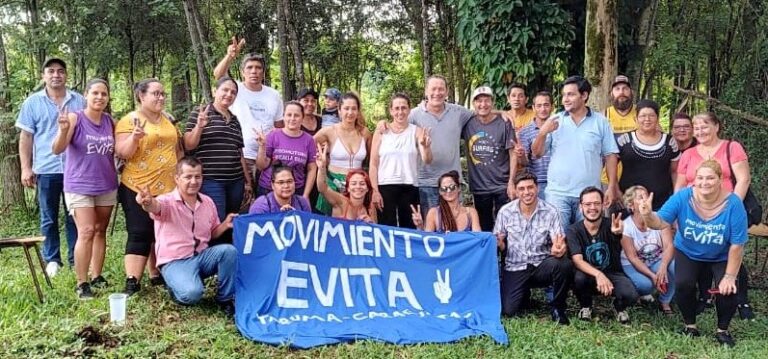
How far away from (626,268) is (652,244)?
31 cm

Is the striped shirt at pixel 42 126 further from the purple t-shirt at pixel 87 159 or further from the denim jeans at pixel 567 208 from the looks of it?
the denim jeans at pixel 567 208

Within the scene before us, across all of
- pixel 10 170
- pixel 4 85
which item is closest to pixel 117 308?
pixel 4 85

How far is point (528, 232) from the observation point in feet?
16.3

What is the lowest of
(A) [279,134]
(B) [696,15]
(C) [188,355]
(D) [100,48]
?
(C) [188,355]

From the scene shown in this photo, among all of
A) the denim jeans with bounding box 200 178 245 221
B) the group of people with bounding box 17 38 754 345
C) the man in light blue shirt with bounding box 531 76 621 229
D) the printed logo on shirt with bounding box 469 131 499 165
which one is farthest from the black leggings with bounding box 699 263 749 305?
the denim jeans with bounding box 200 178 245 221


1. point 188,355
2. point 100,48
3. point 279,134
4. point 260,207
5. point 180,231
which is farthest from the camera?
point 100,48

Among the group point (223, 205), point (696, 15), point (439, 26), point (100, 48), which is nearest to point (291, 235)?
point (223, 205)

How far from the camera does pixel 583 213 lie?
16.1 feet

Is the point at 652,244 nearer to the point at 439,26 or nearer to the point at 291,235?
the point at 291,235

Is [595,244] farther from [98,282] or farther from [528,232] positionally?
[98,282]

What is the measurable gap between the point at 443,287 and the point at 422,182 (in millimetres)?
1090

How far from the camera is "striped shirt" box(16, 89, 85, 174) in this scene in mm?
5168

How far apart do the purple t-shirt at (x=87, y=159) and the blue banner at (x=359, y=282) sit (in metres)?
1.16

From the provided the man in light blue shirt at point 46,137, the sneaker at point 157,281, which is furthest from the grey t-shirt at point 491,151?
the man in light blue shirt at point 46,137
